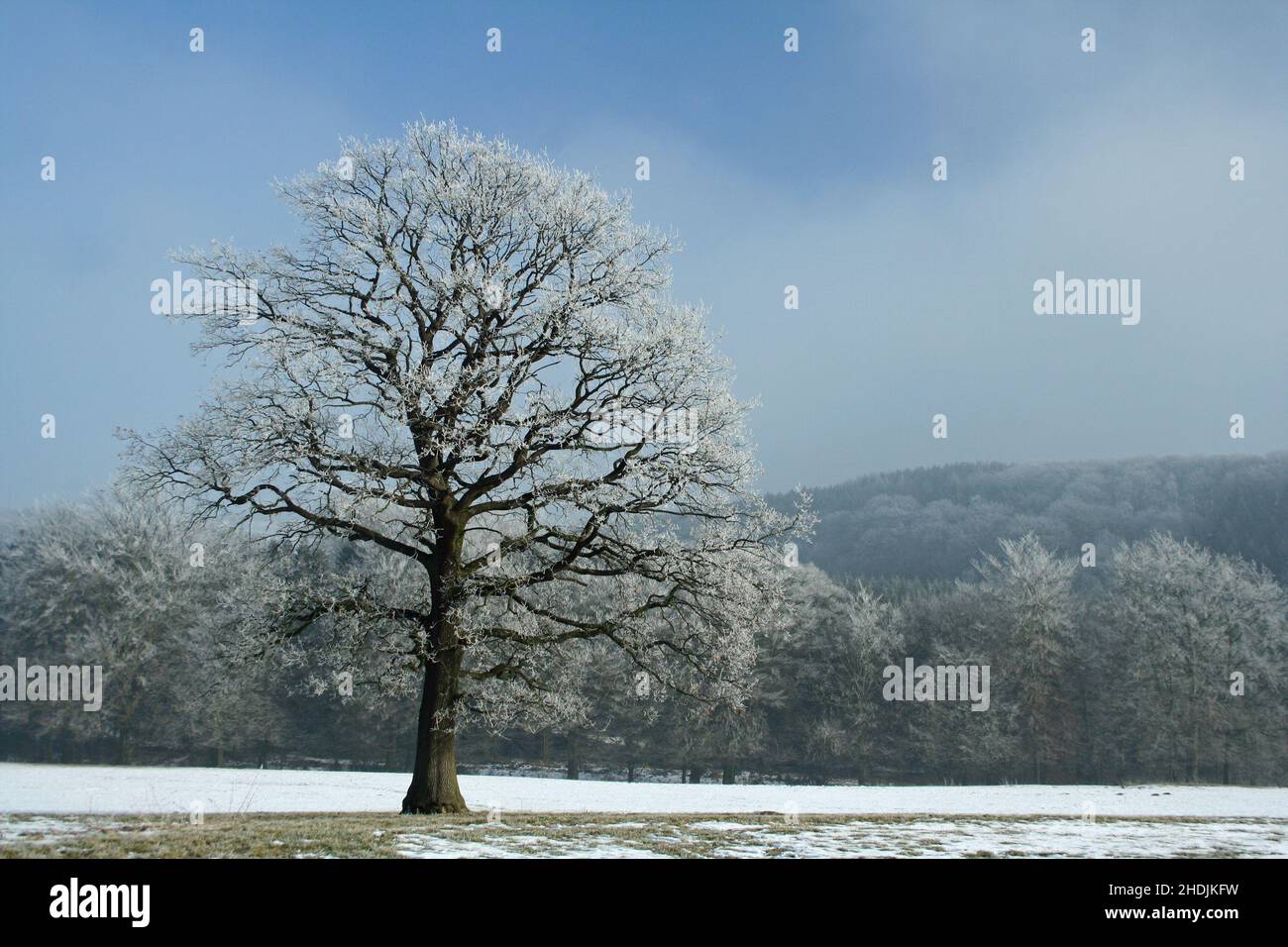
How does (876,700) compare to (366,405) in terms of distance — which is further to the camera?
(876,700)

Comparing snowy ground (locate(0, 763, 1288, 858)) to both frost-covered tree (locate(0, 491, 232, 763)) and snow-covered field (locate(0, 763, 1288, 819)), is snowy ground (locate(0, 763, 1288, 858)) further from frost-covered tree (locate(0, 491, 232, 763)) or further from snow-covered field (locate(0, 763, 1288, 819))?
frost-covered tree (locate(0, 491, 232, 763))

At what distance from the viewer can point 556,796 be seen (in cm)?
2808

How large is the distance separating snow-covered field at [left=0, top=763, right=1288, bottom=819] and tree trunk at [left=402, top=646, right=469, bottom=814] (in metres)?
1.16

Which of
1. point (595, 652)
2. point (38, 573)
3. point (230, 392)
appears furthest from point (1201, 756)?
point (38, 573)

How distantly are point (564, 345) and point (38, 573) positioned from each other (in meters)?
46.6

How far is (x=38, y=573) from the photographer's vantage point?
172ft

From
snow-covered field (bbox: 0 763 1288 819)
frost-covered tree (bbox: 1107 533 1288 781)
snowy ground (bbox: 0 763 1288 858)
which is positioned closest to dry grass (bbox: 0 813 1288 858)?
snowy ground (bbox: 0 763 1288 858)

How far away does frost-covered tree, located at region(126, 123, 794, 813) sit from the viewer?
18078 mm

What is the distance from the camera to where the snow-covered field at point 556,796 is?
2195 cm

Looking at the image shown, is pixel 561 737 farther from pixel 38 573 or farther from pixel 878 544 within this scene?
pixel 878 544

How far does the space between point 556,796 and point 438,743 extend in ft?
32.4

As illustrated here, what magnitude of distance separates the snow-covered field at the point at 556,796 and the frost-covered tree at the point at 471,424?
4.26 meters
